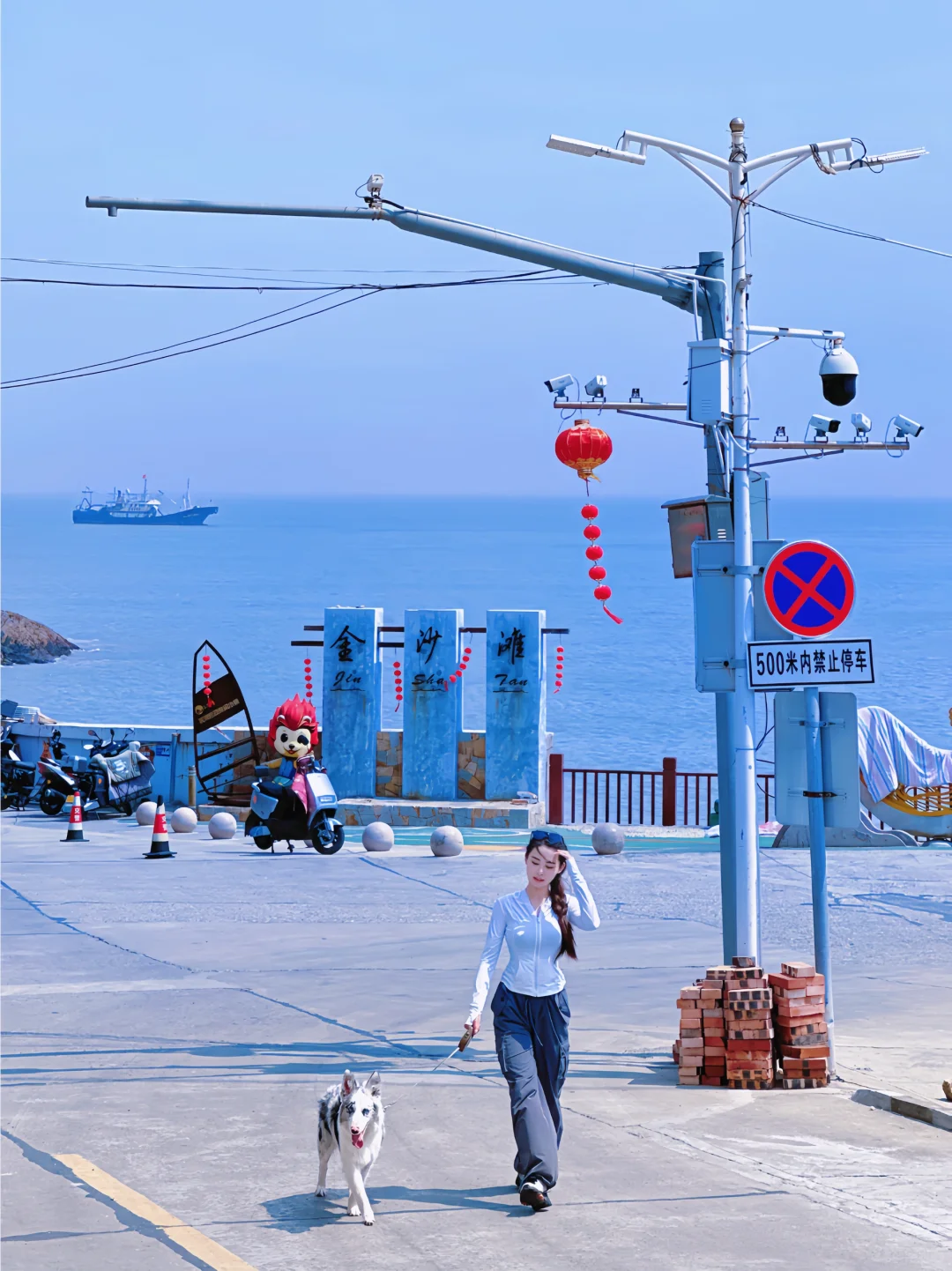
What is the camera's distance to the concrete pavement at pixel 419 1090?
7.94 metres

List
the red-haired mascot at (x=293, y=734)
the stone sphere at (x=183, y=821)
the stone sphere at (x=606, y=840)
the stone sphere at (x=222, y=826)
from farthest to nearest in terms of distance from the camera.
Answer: the stone sphere at (x=183, y=821) < the stone sphere at (x=222, y=826) < the red-haired mascot at (x=293, y=734) < the stone sphere at (x=606, y=840)

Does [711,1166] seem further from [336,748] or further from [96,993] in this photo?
[336,748]

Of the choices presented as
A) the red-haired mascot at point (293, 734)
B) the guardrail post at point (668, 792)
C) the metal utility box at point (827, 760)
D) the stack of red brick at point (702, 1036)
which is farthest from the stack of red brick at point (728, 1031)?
the guardrail post at point (668, 792)

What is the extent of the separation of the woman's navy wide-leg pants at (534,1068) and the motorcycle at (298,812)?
14290mm

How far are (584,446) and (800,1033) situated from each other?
10.2m

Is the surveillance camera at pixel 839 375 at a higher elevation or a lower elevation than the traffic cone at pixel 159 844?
higher

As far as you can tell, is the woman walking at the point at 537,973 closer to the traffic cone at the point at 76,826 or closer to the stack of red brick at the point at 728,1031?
the stack of red brick at the point at 728,1031

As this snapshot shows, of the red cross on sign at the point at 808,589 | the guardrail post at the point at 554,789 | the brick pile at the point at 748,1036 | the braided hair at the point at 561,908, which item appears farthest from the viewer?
the guardrail post at the point at 554,789

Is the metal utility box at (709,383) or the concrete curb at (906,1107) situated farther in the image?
the metal utility box at (709,383)

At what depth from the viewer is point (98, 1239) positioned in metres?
7.86

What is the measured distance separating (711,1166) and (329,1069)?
3.04 metres

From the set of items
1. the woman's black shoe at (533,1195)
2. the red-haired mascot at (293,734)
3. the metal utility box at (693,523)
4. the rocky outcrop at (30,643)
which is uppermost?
the rocky outcrop at (30,643)

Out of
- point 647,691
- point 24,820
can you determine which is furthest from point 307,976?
point 647,691

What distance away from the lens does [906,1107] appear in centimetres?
1012
